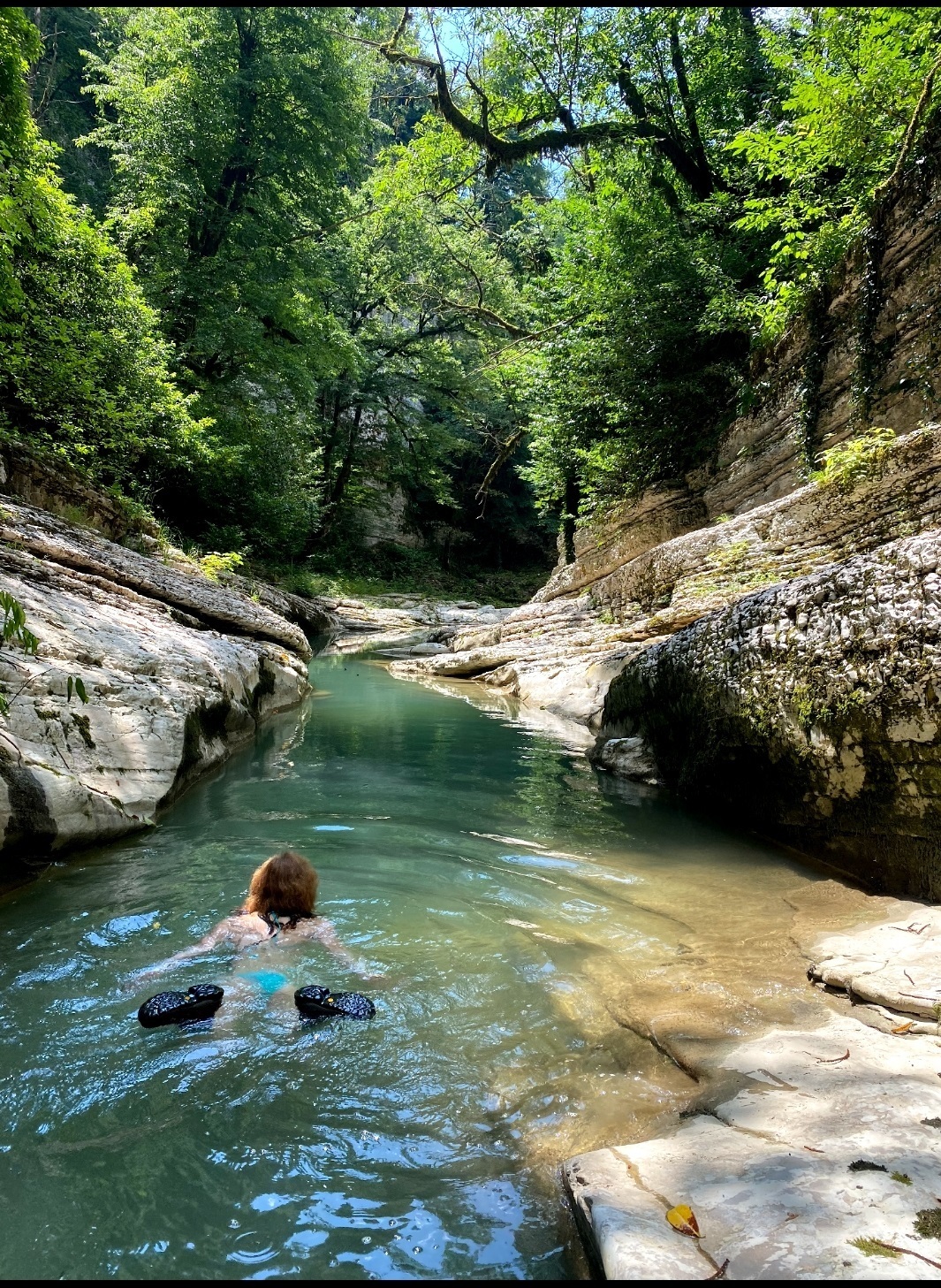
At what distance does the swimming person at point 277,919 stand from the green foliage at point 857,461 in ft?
27.3

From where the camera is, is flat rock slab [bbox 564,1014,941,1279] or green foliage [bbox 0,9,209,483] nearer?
flat rock slab [bbox 564,1014,941,1279]

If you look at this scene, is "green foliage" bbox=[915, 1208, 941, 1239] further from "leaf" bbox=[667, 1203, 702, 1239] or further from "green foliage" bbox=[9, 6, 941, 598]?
"green foliage" bbox=[9, 6, 941, 598]

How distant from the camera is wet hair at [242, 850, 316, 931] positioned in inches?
156

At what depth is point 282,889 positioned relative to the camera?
3959 mm

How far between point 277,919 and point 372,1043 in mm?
1149

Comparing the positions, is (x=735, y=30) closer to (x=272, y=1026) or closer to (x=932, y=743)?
(x=932, y=743)

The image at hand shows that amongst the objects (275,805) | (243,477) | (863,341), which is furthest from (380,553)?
(275,805)

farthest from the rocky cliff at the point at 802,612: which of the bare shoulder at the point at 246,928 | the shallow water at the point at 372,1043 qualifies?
the bare shoulder at the point at 246,928

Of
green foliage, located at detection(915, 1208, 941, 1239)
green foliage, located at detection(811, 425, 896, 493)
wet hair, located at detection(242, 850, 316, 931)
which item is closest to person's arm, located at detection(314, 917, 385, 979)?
wet hair, located at detection(242, 850, 316, 931)

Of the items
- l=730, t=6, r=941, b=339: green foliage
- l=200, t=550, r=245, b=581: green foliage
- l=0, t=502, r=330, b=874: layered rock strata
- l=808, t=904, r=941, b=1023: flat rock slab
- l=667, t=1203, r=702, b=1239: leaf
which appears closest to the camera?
l=667, t=1203, r=702, b=1239: leaf

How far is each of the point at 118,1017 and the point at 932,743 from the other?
4724mm

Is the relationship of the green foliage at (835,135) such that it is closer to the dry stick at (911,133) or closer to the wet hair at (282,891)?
the dry stick at (911,133)

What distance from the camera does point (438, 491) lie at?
33094 mm

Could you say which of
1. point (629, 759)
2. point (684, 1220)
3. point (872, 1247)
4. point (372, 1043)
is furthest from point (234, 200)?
point (872, 1247)
